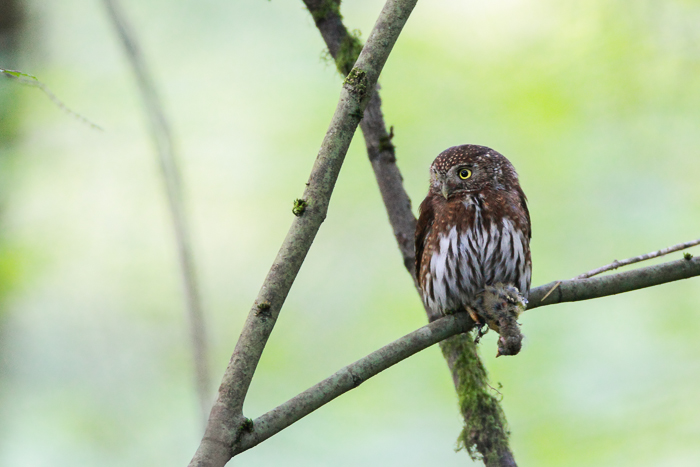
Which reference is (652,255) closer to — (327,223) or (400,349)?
(400,349)

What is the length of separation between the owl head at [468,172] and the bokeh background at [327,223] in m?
2.78

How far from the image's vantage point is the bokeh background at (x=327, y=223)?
20.0ft

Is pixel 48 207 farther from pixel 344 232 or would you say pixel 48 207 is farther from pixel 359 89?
pixel 359 89

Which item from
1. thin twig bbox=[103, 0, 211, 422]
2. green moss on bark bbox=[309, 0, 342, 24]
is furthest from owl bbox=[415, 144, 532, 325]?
thin twig bbox=[103, 0, 211, 422]

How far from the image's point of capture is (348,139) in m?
2.06

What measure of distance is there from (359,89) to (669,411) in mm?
4806

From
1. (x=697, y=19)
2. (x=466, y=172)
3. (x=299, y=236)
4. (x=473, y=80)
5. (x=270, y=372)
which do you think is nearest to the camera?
(x=299, y=236)

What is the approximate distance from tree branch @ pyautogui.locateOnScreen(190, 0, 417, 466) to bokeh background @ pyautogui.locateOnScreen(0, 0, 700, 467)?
4088 mm

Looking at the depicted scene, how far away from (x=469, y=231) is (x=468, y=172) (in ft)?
1.13

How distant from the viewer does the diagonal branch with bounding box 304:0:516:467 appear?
3.35 metres

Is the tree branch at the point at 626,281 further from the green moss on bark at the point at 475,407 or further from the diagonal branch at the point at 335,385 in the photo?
the green moss on bark at the point at 475,407

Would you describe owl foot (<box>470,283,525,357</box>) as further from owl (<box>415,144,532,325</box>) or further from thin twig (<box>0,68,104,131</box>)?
thin twig (<box>0,68,104,131</box>)

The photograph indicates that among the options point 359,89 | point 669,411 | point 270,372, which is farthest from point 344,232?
point 359,89

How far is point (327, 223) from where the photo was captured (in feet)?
→ 24.1
